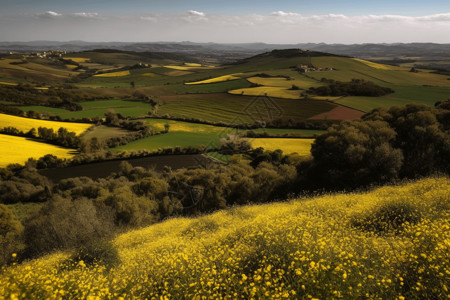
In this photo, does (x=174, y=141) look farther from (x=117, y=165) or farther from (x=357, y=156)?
(x=357, y=156)

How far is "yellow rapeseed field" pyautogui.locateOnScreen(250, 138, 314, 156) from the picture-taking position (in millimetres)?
40562

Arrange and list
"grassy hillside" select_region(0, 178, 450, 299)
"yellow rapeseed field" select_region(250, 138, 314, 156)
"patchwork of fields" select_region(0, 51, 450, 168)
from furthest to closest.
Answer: "patchwork of fields" select_region(0, 51, 450, 168) < "yellow rapeseed field" select_region(250, 138, 314, 156) < "grassy hillside" select_region(0, 178, 450, 299)

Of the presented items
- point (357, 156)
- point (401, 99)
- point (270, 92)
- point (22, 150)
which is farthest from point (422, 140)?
point (270, 92)

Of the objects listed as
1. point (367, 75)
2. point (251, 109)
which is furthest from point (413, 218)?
point (367, 75)

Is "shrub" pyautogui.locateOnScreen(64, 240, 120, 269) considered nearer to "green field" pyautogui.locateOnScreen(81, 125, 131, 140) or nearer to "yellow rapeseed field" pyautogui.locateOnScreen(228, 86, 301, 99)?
"green field" pyautogui.locateOnScreen(81, 125, 131, 140)

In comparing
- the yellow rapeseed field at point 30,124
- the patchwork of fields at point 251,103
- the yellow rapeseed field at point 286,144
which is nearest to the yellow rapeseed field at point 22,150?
the yellow rapeseed field at point 30,124

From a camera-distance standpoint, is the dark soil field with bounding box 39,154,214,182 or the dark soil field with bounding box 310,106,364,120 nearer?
the dark soil field with bounding box 39,154,214,182

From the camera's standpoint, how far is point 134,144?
48.9 m

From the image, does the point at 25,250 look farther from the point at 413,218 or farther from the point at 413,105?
the point at 413,105

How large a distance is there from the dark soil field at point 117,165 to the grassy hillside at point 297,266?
83.4 feet

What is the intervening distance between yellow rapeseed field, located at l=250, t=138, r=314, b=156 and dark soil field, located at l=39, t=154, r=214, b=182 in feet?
29.8

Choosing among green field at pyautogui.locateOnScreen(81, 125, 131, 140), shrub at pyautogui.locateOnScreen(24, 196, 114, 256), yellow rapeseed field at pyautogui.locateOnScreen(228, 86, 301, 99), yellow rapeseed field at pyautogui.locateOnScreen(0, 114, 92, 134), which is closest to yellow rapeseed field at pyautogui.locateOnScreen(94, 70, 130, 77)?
yellow rapeseed field at pyautogui.locateOnScreen(228, 86, 301, 99)

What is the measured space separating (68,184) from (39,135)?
2391 centimetres

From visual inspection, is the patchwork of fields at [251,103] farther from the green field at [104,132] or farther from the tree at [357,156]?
the tree at [357,156]
